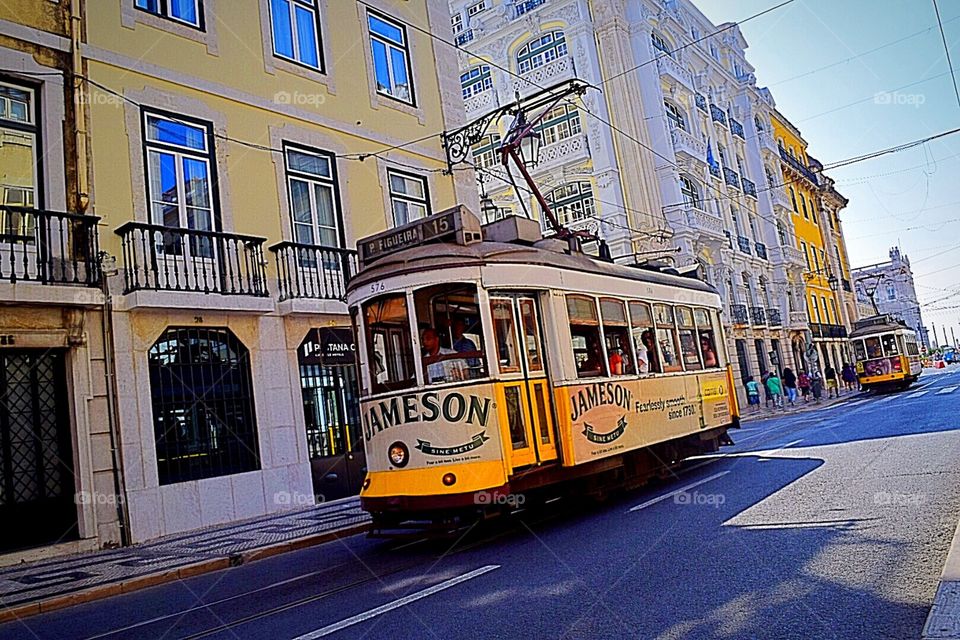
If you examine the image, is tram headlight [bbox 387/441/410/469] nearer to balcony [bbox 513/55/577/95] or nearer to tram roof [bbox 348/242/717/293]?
tram roof [bbox 348/242/717/293]

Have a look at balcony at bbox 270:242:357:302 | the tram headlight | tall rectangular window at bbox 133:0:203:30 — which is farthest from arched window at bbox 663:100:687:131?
the tram headlight

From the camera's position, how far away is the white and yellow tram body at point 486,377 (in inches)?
326

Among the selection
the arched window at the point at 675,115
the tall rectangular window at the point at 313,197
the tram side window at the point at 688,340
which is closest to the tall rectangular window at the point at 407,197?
the tall rectangular window at the point at 313,197

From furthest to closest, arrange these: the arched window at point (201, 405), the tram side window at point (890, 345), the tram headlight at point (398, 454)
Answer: the tram side window at point (890, 345) < the arched window at point (201, 405) < the tram headlight at point (398, 454)

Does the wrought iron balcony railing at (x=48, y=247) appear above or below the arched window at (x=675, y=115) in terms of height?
below

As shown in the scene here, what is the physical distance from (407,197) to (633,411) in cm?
923

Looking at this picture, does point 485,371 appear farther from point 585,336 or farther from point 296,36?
point 296,36

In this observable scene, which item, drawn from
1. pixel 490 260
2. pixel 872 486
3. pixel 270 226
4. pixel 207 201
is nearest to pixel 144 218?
pixel 207 201

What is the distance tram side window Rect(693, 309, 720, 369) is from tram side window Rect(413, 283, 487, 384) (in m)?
→ 5.83

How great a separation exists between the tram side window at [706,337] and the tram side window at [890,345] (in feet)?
89.9

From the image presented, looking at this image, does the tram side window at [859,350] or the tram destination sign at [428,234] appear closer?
the tram destination sign at [428,234]

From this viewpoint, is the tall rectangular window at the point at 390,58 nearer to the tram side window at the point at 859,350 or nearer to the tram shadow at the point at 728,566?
the tram shadow at the point at 728,566

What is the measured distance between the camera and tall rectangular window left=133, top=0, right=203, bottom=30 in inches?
535

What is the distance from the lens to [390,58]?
1831 centimetres
